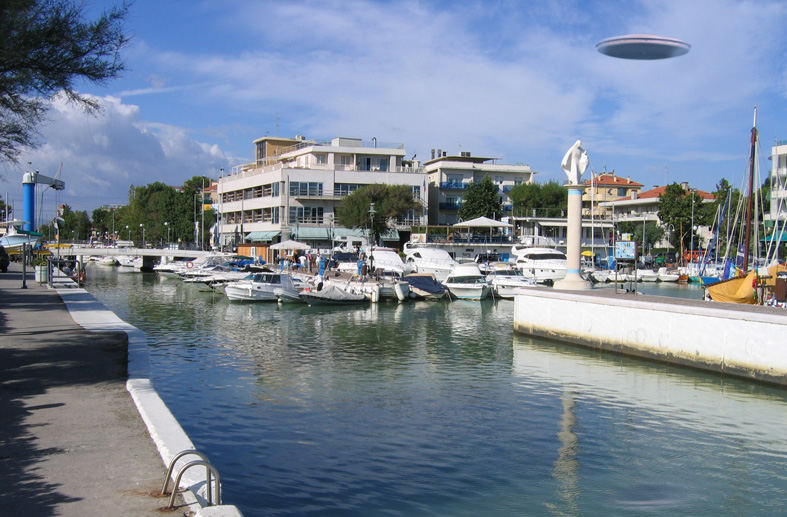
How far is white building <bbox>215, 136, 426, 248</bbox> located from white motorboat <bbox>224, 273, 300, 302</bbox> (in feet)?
108

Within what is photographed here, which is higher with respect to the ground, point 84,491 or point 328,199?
point 328,199

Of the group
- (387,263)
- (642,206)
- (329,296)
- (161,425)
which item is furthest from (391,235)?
(161,425)

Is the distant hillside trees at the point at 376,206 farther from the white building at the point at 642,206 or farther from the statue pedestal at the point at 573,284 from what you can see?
the statue pedestal at the point at 573,284

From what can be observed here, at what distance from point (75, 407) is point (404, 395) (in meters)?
9.40

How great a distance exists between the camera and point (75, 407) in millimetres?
11086

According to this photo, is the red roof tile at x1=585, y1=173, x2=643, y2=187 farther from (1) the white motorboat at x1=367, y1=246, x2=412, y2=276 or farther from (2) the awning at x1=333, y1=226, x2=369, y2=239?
(1) the white motorboat at x1=367, y1=246, x2=412, y2=276

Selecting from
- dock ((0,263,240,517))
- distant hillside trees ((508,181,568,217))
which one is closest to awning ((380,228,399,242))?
distant hillside trees ((508,181,568,217))

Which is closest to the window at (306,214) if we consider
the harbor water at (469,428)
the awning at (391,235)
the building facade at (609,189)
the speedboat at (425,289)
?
the awning at (391,235)

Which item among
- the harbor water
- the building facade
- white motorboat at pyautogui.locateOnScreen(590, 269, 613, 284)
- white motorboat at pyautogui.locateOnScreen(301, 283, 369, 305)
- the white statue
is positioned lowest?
the harbor water

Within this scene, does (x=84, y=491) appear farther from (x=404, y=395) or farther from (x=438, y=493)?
(x=404, y=395)

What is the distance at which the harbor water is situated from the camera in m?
11.4

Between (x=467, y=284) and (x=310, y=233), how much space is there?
37.8 meters

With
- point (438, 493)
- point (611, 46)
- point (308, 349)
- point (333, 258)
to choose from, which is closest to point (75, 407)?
point (438, 493)

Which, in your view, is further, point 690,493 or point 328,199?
point 328,199
